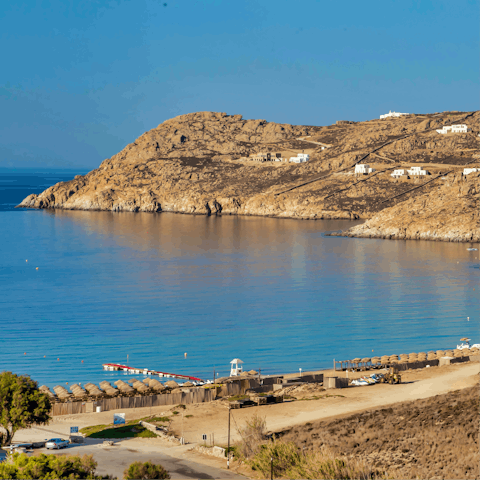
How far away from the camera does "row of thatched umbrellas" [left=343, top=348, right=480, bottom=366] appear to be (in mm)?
43531

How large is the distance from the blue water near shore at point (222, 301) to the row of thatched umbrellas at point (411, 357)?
11.3 ft

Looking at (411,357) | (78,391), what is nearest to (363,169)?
(411,357)

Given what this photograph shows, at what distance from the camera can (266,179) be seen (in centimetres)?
18062

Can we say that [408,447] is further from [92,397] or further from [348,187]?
[348,187]

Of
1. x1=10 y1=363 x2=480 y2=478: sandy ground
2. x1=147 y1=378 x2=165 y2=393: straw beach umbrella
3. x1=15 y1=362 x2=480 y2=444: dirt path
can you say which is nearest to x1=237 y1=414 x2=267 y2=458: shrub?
x1=10 y1=363 x2=480 y2=478: sandy ground

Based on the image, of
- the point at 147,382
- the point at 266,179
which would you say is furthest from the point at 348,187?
the point at 147,382

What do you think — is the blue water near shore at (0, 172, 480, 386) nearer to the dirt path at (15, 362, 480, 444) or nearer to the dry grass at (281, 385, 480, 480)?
the dirt path at (15, 362, 480, 444)

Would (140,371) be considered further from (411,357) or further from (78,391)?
(411,357)

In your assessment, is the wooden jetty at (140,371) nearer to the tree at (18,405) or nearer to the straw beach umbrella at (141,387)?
the straw beach umbrella at (141,387)

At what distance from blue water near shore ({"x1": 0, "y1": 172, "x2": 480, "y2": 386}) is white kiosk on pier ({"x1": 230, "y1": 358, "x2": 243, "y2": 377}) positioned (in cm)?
115

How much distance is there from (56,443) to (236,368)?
16.8 meters

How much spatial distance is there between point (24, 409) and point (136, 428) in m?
5.12

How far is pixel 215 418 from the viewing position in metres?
31.4

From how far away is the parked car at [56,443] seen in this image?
25859 millimetres
